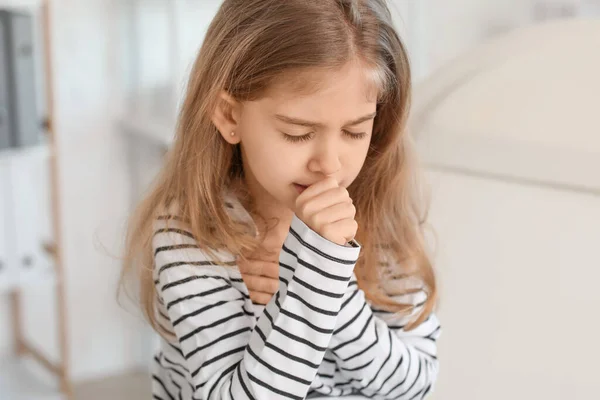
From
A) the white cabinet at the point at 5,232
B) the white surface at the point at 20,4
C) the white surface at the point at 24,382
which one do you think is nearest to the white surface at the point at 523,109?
the white surface at the point at 20,4

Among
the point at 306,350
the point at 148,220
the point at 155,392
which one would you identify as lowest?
the point at 155,392

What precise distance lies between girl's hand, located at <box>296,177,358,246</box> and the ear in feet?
0.38

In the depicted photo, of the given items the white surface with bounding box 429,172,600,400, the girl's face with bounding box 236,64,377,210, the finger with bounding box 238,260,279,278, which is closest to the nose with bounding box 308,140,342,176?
the girl's face with bounding box 236,64,377,210

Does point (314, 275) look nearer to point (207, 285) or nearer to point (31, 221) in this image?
point (207, 285)

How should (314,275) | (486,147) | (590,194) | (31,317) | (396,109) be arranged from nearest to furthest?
(314,275)
(396,109)
(590,194)
(486,147)
(31,317)

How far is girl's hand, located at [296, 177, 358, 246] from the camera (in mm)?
849

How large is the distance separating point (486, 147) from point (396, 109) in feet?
1.02

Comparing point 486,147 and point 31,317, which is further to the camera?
point 31,317

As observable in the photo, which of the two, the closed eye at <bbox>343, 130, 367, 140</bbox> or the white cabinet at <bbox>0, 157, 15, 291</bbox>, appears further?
the white cabinet at <bbox>0, 157, 15, 291</bbox>

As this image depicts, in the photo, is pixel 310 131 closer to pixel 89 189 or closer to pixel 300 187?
pixel 300 187

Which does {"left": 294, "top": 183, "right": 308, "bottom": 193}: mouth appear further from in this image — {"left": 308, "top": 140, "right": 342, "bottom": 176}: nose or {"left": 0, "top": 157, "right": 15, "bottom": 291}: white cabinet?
{"left": 0, "top": 157, "right": 15, "bottom": 291}: white cabinet

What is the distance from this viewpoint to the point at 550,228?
1115 millimetres

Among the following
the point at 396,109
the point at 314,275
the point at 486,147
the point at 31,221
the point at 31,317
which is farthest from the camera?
the point at 31,317

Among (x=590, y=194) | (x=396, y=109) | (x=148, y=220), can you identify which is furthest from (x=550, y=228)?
(x=148, y=220)
